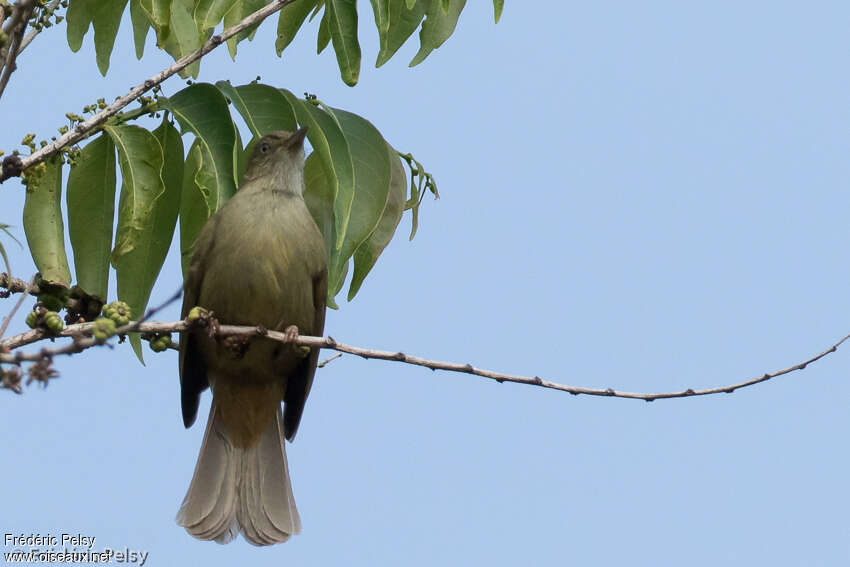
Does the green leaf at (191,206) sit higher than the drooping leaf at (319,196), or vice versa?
the drooping leaf at (319,196)

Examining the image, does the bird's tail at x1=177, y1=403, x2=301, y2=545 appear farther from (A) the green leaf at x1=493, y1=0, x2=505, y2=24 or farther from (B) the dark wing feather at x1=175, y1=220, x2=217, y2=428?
(A) the green leaf at x1=493, y1=0, x2=505, y2=24

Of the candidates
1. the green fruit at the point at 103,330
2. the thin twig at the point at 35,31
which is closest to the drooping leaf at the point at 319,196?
the thin twig at the point at 35,31

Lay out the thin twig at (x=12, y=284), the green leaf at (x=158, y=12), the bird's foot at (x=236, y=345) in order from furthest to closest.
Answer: the bird's foot at (x=236, y=345), the green leaf at (x=158, y=12), the thin twig at (x=12, y=284)

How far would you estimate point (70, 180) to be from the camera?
4.65 m

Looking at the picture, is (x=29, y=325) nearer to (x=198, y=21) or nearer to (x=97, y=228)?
(x=97, y=228)

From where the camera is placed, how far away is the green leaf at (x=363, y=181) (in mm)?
4629

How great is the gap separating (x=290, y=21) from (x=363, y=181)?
4.36 ft

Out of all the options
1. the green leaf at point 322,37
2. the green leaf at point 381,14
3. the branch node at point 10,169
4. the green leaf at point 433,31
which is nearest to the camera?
Result: the branch node at point 10,169

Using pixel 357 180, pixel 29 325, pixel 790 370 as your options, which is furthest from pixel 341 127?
pixel 790 370

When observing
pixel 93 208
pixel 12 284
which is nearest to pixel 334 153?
pixel 93 208

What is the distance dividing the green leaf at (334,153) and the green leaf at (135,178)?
0.71 m

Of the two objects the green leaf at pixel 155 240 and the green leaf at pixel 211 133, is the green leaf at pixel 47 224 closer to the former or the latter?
the green leaf at pixel 155 240

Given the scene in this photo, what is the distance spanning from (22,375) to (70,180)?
2.46m

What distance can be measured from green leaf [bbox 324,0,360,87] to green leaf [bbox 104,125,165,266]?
0.96 metres
